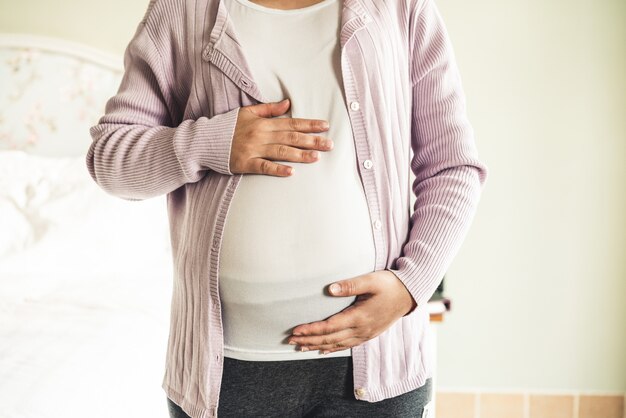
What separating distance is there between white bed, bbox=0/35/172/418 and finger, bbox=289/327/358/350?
0.57 meters

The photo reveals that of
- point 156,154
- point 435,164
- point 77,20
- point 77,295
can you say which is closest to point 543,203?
point 435,164

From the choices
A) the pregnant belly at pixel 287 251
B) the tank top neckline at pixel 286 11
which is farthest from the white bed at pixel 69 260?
the tank top neckline at pixel 286 11

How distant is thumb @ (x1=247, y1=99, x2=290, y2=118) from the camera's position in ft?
2.57

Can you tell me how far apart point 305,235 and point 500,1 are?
5.08 ft

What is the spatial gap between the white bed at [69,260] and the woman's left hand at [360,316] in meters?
0.59

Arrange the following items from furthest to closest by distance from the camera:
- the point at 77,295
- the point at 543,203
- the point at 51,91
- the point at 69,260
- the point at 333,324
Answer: the point at 51,91 → the point at 543,203 → the point at 69,260 → the point at 77,295 → the point at 333,324

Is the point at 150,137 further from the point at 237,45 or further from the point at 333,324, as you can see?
the point at 333,324

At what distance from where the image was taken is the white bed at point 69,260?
1.18m

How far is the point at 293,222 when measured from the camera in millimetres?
766

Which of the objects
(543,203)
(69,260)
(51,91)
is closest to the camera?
(69,260)

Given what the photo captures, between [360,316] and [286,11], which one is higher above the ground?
[286,11]

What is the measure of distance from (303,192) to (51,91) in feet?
5.68

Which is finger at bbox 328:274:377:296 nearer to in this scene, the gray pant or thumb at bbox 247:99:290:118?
the gray pant

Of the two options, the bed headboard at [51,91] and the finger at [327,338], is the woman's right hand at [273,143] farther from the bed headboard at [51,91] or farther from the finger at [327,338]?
the bed headboard at [51,91]
